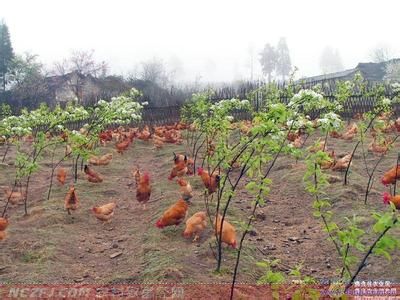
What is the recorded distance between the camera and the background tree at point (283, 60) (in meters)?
93.9

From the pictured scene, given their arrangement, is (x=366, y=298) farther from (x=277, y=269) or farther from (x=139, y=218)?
(x=139, y=218)

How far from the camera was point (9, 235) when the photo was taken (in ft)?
20.5

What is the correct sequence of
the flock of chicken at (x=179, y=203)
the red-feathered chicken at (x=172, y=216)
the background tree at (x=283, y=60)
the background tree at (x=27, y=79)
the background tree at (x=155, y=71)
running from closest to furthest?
the flock of chicken at (x=179, y=203)
the red-feathered chicken at (x=172, y=216)
the background tree at (x=27, y=79)
the background tree at (x=155, y=71)
the background tree at (x=283, y=60)

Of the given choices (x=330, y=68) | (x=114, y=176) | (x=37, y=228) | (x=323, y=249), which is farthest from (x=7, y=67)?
(x=330, y=68)

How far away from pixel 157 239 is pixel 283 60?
306ft

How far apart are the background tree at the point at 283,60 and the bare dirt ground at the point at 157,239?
87.2m

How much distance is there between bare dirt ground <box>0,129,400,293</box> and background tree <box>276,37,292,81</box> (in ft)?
286

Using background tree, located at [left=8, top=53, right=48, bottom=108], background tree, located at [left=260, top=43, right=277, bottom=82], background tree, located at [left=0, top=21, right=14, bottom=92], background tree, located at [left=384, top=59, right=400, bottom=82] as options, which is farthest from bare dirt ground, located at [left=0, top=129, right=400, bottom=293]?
background tree, located at [left=260, top=43, right=277, bottom=82]

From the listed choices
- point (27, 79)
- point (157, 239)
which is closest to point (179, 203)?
point (157, 239)

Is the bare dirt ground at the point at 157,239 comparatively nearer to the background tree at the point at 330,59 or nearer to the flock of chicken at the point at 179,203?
the flock of chicken at the point at 179,203

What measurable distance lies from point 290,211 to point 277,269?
2.51 meters

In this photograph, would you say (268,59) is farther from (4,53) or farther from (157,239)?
(157,239)

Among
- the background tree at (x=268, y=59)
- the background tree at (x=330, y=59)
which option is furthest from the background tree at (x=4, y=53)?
the background tree at (x=330, y=59)

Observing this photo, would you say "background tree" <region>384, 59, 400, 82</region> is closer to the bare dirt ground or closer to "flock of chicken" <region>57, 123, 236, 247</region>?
the bare dirt ground
